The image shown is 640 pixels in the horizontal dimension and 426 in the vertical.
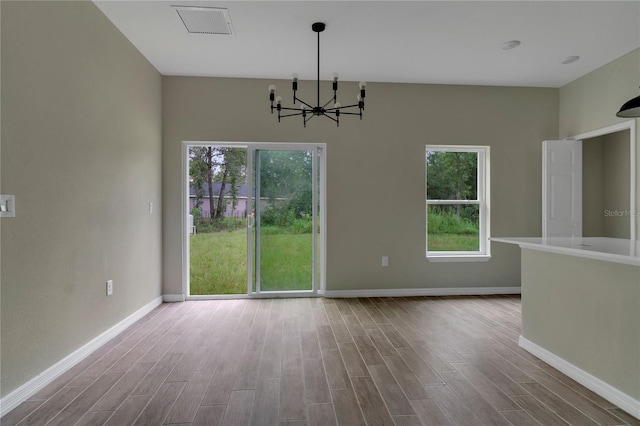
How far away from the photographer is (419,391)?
6.67 feet

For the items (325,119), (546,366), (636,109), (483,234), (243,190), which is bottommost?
(546,366)

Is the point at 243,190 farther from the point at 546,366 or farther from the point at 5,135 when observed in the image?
the point at 546,366

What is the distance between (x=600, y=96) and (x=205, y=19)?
15.0ft

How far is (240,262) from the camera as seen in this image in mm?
4277

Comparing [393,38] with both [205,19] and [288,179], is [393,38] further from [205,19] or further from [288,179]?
[288,179]

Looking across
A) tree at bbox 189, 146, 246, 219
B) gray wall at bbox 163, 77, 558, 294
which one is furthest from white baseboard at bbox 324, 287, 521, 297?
tree at bbox 189, 146, 246, 219

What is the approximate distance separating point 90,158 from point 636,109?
4.16 meters

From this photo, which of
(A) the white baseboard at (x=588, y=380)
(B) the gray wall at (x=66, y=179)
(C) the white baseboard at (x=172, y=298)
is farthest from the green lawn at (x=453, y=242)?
(B) the gray wall at (x=66, y=179)

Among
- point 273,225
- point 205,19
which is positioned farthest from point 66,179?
point 273,225

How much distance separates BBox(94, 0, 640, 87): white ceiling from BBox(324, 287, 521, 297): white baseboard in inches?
111

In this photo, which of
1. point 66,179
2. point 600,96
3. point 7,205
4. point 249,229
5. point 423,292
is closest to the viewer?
point 7,205

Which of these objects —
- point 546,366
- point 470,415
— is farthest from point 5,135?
point 546,366

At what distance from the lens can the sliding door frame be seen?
4148mm

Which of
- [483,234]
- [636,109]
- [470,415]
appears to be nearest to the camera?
[470,415]
